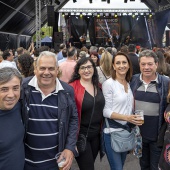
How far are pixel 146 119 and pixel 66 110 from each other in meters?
0.99

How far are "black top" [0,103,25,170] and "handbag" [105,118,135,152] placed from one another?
3.56 feet

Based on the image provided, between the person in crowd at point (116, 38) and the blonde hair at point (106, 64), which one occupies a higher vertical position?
the person in crowd at point (116, 38)

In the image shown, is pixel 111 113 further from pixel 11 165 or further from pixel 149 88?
pixel 11 165

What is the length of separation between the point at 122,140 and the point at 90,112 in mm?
454

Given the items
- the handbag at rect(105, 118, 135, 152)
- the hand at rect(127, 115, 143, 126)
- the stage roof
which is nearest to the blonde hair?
the handbag at rect(105, 118, 135, 152)

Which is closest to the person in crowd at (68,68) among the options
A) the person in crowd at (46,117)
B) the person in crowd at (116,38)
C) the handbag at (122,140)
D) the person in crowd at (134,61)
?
the person in crowd at (134,61)

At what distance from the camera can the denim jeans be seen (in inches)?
104

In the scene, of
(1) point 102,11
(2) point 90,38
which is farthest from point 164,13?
(2) point 90,38

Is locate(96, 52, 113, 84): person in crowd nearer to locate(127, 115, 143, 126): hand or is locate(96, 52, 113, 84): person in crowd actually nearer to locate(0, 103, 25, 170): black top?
locate(127, 115, 143, 126): hand

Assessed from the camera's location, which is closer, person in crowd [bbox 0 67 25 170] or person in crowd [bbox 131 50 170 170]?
person in crowd [bbox 0 67 25 170]

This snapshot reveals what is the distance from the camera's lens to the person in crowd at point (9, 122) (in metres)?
1.72

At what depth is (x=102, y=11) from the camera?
2128cm

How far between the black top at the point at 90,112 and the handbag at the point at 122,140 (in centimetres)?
16

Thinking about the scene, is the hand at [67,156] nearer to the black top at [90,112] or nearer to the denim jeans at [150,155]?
the black top at [90,112]
